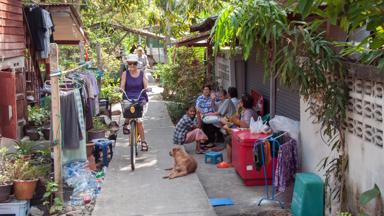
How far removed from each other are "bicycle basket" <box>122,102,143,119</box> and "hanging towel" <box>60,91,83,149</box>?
0.91m

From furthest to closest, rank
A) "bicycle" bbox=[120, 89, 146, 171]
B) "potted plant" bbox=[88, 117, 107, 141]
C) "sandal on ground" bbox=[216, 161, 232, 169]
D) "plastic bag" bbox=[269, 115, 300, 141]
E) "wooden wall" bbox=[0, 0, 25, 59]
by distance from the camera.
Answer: "potted plant" bbox=[88, 117, 107, 141]
"wooden wall" bbox=[0, 0, 25, 59]
"sandal on ground" bbox=[216, 161, 232, 169]
"bicycle" bbox=[120, 89, 146, 171]
"plastic bag" bbox=[269, 115, 300, 141]

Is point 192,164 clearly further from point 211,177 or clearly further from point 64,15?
point 64,15

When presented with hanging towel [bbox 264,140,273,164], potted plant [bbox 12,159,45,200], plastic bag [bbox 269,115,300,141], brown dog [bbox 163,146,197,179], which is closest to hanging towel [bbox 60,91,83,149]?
potted plant [bbox 12,159,45,200]

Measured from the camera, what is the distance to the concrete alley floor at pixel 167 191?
6.07 m

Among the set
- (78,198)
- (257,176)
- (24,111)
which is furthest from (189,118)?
(24,111)

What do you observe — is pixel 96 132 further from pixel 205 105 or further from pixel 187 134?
pixel 205 105

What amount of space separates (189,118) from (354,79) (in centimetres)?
453

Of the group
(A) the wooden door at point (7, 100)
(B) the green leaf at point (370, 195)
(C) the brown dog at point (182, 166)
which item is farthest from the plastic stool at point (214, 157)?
(B) the green leaf at point (370, 195)

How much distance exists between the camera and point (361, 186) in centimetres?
507

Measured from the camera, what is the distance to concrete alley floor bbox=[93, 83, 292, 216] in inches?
239

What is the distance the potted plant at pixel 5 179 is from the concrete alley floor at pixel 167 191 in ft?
4.14

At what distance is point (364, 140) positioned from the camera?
4973 mm

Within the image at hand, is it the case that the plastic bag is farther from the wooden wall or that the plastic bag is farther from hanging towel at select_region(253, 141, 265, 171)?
the wooden wall

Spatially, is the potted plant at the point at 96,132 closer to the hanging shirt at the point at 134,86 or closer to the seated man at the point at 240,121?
the hanging shirt at the point at 134,86
